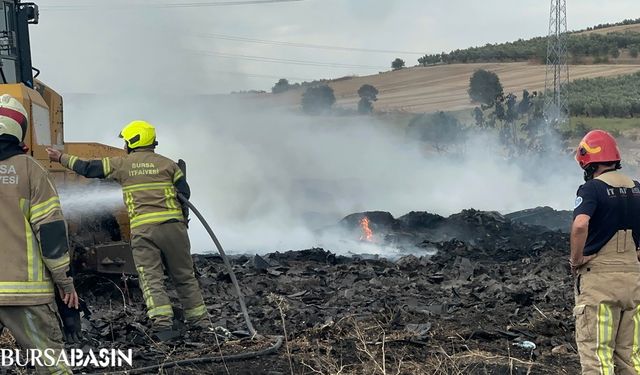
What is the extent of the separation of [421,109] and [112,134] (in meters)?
33.1

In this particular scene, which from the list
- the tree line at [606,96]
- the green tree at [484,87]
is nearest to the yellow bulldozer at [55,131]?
the tree line at [606,96]

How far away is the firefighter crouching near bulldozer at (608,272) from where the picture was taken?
5.39 metres

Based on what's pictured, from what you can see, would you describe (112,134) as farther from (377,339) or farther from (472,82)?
(472,82)

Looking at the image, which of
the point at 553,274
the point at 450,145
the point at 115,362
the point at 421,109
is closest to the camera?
the point at 115,362

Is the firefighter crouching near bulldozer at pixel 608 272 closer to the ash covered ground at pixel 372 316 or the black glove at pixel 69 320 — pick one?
the ash covered ground at pixel 372 316

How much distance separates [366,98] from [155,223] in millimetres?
44196

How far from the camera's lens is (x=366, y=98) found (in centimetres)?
5106

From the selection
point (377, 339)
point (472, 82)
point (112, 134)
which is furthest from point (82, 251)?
point (472, 82)

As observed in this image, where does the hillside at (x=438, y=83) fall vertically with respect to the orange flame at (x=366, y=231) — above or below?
above

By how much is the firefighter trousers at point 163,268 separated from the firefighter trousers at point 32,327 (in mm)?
2498

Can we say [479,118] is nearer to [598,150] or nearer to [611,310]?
[598,150]

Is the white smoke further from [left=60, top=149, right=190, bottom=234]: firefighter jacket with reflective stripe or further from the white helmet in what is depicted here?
the white helmet

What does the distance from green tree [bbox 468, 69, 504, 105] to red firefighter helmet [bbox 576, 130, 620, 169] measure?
45.5 metres

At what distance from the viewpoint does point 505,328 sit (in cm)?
786
